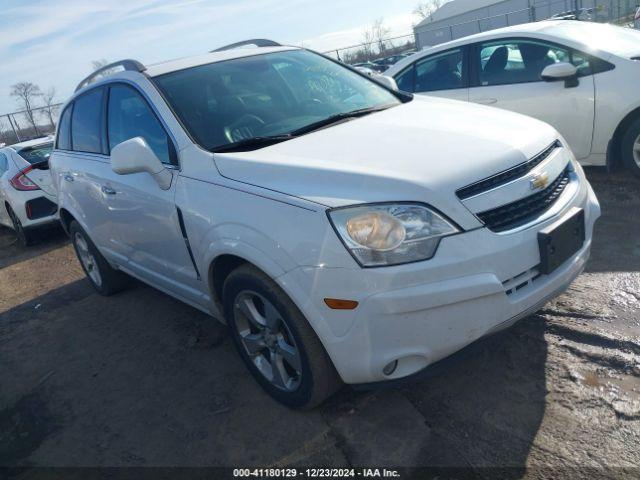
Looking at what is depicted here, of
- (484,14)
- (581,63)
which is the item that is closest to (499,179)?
(581,63)

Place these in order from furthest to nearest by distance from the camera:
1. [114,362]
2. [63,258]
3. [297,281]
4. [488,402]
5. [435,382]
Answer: [63,258]
[114,362]
[435,382]
[488,402]
[297,281]

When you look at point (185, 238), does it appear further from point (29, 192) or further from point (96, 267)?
point (29, 192)

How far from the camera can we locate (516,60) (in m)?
5.53

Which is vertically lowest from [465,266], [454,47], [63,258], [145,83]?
[63,258]

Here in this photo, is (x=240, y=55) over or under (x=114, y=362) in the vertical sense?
over

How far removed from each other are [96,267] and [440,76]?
412 cm

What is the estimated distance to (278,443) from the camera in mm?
2664

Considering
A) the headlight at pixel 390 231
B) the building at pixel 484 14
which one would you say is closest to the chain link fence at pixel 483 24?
the building at pixel 484 14

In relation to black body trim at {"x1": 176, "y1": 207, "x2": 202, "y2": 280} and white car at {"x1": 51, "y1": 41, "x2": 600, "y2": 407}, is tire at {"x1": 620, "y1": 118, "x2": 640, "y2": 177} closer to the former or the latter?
white car at {"x1": 51, "y1": 41, "x2": 600, "y2": 407}

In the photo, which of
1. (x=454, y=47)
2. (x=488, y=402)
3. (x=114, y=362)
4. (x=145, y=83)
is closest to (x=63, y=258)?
(x=114, y=362)

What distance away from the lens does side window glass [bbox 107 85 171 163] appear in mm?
3299

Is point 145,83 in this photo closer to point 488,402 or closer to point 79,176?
point 79,176

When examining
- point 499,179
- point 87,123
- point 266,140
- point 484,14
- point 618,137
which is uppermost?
point 87,123

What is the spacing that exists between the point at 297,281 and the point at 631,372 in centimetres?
169
